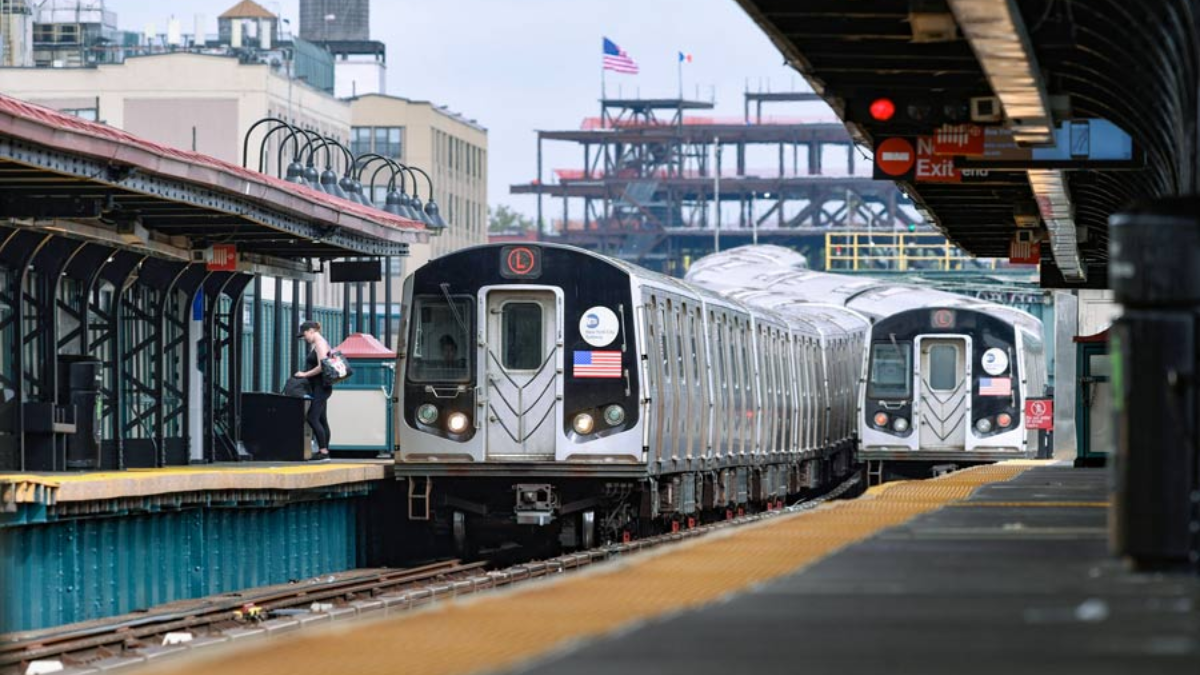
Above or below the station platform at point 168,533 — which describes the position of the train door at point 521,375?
above

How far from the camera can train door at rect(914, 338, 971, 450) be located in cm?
3738

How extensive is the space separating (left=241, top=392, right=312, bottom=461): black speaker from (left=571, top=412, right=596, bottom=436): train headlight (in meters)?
4.92

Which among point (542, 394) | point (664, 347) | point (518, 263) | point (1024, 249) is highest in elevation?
point (1024, 249)

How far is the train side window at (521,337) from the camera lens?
25.6 m

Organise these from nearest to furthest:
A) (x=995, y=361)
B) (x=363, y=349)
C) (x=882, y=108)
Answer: (x=882, y=108), (x=363, y=349), (x=995, y=361)

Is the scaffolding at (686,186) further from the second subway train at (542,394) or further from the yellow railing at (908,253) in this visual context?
the second subway train at (542,394)

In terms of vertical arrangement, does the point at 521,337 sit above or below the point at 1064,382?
above

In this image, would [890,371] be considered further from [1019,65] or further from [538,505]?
[1019,65]

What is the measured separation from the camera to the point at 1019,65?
50.7 ft

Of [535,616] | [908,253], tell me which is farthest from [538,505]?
[908,253]

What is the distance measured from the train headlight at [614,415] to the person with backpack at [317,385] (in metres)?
4.47

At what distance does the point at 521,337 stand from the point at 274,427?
5073 mm

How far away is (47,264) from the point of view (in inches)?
941

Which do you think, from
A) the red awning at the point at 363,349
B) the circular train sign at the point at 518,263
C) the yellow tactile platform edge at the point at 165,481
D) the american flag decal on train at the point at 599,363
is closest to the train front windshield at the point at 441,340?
the circular train sign at the point at 518,263
